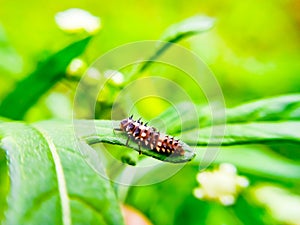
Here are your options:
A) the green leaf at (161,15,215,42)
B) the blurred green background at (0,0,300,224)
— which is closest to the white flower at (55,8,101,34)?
the blurred green background at (0,0,300,224)

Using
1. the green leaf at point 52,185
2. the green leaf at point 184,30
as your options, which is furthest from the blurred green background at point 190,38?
the green leaf at point 52,185

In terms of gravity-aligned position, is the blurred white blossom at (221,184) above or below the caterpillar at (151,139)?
above

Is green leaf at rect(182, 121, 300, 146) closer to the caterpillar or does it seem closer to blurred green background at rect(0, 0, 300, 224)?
the caterpillar

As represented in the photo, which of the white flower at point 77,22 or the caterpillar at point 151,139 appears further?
the white flower at point 77,22

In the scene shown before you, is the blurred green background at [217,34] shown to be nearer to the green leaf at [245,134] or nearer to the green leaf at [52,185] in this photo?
the green leaf at [245,134]

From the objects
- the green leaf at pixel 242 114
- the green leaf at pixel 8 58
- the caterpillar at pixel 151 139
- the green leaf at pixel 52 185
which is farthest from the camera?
the green leaf at pixel 8 58
